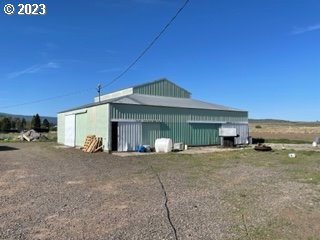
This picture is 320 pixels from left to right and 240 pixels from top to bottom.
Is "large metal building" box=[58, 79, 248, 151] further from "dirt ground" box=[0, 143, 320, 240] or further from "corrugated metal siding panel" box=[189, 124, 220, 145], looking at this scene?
"dirt ground" box=[0, 143, 320, 240]

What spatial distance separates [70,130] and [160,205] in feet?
85.1

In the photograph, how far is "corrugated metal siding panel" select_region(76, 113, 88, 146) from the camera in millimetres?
27947

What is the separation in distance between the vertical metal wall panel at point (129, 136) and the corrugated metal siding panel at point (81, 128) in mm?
5204

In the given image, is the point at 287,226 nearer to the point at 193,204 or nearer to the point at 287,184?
the point at 193,204

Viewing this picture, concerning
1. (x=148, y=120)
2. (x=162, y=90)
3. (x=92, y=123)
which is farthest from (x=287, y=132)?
(x=92, y=123)

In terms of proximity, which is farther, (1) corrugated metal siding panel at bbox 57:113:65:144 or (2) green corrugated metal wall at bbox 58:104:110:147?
(1) corrugated metal siding panel at bbox 57:113:65:144

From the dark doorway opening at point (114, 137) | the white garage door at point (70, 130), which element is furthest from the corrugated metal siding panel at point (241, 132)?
the white garage door at point (70, 130)

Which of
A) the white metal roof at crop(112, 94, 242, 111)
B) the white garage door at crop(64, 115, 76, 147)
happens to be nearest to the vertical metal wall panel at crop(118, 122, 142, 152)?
the white metal roof at crop(112, 94, 242, 111)

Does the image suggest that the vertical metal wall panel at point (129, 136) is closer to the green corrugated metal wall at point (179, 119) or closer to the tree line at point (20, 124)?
the green corrugated metal wall at point (179, 119)

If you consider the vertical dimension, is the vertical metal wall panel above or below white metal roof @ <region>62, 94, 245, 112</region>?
below

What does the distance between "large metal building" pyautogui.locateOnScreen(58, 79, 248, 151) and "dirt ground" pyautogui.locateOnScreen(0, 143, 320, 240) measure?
10.6 meters

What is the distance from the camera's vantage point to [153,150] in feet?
78.8

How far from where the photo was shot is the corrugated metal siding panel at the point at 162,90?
31.7 metres

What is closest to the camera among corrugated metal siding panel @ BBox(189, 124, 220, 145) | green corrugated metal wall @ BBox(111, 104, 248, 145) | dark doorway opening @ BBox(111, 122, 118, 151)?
dark doorway opening @ BBox(111, 122, 118, 151)
